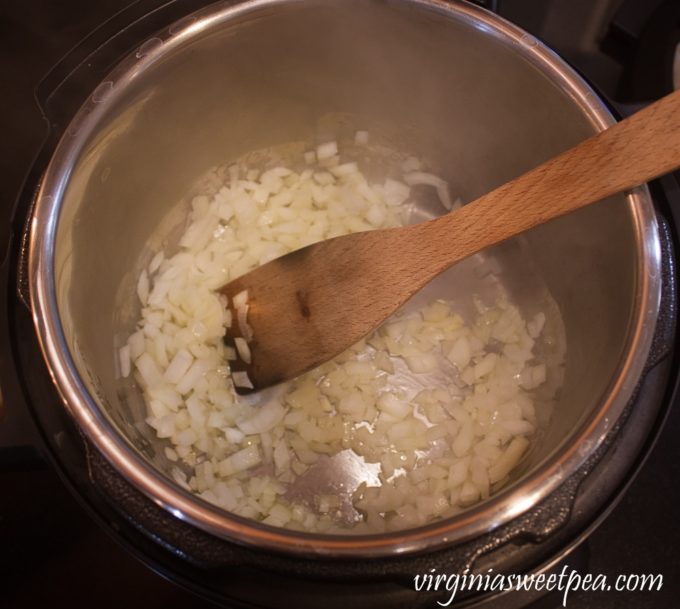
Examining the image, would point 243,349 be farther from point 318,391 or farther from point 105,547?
point 105,547

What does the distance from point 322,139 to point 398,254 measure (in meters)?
0.59

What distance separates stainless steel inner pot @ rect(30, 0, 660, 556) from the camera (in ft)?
3.13

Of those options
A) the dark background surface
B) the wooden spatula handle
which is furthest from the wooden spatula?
the dark background surface

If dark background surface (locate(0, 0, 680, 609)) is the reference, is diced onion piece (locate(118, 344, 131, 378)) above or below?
above

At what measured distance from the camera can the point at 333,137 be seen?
1.64m

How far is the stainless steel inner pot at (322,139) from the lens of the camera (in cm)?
96

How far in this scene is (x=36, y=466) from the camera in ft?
3.73

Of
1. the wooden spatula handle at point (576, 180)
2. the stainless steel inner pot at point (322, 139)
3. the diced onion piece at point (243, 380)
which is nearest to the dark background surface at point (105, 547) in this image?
the stainless steel inner pot at point (322, 139)

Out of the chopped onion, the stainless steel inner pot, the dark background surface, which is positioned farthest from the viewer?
the chopped onion

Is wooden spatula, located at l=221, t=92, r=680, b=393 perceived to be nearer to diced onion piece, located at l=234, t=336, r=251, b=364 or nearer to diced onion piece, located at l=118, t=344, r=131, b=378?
diced onion piece, located at l=234, t=336, r=251, b=364

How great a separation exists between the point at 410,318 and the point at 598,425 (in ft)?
2.19

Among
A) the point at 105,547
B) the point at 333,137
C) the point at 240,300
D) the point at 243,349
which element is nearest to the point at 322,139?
the point at 333,137

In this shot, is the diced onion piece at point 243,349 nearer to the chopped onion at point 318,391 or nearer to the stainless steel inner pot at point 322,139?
the chopped onion at point 318,391

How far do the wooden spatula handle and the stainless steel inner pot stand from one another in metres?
0.12
